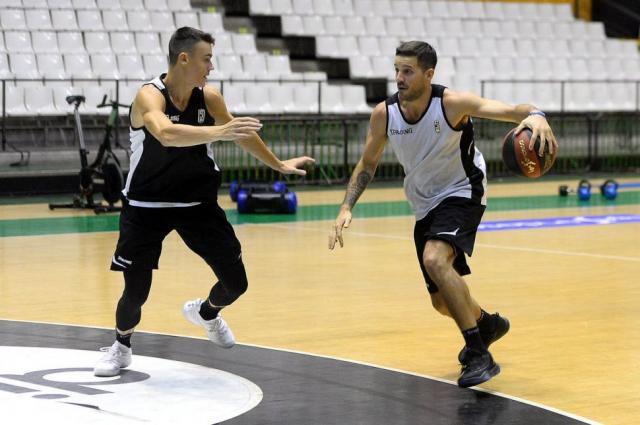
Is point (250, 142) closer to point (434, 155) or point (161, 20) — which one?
point (434, 155)

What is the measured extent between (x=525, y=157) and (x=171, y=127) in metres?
1.78

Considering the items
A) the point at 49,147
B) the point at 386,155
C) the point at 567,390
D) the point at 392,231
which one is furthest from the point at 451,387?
the point at 386,155

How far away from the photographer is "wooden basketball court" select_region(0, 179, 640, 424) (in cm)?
714

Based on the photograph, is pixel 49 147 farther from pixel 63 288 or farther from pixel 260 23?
pixel 63 288

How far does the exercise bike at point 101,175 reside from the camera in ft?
52.3

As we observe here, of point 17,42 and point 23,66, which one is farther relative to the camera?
point 17,42

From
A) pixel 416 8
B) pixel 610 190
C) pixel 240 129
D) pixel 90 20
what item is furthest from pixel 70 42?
pixel 240 129

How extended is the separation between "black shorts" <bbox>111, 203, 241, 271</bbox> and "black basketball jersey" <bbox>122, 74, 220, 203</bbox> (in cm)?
8

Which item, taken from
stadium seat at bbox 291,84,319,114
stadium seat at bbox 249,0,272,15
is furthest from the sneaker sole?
stadium seat at bbox 249,0,272,15

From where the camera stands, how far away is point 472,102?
673cm

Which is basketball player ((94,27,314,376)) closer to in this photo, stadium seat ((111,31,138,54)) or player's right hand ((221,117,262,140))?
player's right hand ((221,117,262,140))

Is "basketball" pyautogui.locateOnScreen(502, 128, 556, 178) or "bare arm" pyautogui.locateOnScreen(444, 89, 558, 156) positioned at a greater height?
"bare arm" pyautogui.locateOnScreen(444, 89, 558, 156)

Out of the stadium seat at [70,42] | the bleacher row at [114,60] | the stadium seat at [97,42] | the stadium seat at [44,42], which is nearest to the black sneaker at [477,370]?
A: the bleacher row at [114,60]

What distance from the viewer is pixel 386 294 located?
9906 mm
